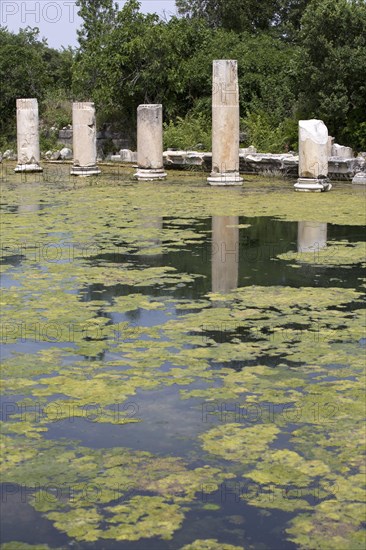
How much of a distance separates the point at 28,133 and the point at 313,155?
9.45 m

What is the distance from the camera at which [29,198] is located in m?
18.0

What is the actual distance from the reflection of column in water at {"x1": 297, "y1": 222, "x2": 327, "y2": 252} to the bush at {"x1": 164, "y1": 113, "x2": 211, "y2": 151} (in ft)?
41.1

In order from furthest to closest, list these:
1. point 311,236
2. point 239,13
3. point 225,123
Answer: point 239,13 < point 225,123 < point 311,236

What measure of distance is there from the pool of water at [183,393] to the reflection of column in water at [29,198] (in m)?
4.21

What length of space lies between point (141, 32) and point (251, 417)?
25399 millimetres

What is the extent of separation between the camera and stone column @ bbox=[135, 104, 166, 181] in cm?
2191

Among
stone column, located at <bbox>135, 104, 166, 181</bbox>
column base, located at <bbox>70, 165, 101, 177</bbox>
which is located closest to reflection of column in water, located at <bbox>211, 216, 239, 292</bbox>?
stone column, located at <bbox>135, 104, 166, 181</bbox>

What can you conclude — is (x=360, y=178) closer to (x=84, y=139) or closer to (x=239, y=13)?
(x=84, y=139)

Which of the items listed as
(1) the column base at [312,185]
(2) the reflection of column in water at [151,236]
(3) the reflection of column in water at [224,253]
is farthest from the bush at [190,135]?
(3) the reflection of column in water at [224,253]

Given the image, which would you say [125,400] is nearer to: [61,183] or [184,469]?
[184,469]

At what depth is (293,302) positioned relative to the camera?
8242 mm

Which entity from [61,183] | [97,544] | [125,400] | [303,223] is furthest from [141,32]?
[97,544]

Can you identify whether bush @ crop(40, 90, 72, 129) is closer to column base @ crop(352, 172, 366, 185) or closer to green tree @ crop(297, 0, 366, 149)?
green tree @ crop(297, 0, 366, 149)

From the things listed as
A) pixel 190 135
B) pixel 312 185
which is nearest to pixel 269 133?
pixel 190 135
